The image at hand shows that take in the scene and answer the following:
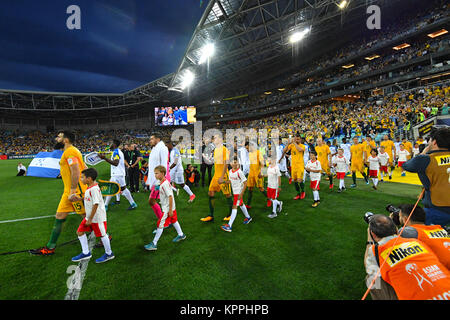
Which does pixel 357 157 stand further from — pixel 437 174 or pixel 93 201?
pixel 93 201

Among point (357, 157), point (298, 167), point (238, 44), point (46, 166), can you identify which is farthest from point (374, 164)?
point (238, 44)

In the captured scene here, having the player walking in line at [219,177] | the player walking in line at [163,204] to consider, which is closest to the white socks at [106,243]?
the player walking in line at [163,204]

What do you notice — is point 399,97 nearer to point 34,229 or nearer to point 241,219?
point 241,219

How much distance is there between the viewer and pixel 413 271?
162 cm

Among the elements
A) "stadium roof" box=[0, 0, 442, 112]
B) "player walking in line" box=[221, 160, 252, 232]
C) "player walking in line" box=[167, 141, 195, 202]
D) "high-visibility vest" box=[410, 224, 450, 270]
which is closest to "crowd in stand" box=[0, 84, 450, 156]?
"player walking in line" box=[167, 141, 195, 202]

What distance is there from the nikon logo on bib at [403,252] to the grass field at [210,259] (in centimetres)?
111

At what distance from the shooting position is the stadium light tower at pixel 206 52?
2264 cm

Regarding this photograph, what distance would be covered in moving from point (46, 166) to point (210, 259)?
14966mm

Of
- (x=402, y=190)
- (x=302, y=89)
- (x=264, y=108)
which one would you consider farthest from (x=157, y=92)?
(x=402, y=190)

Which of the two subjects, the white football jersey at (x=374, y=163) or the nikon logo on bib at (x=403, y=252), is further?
the white football jersey at (x=374, y=163)

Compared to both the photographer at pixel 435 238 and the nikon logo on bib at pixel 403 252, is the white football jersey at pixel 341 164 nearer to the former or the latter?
the photographer at pixel 435 238

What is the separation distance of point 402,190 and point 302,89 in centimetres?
3743

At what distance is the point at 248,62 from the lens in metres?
35.3

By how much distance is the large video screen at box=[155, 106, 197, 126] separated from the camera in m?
45.2
